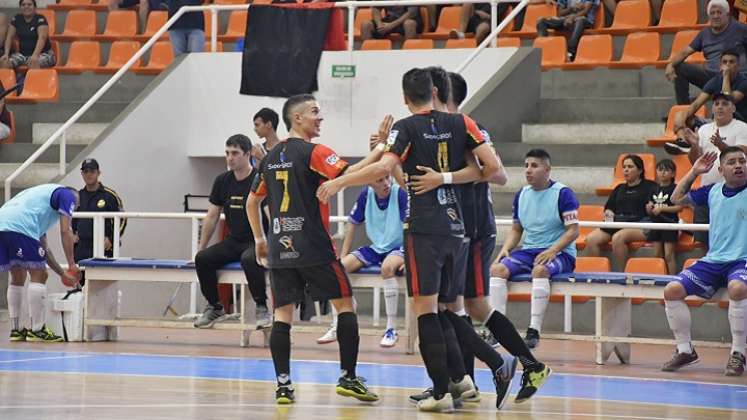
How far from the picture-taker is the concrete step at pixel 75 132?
1847cm

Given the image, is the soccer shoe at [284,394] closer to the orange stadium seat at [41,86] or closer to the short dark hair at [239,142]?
the short dark hair at [239,142]

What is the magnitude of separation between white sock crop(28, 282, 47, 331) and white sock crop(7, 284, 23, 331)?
0.13 meters

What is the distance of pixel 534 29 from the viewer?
1833cm

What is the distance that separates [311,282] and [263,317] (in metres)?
3.60

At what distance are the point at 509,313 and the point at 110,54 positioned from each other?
7814 mm

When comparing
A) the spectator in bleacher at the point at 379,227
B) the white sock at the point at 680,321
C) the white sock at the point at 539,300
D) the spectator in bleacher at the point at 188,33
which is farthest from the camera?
the spectator in bleacher at the point at 188,33

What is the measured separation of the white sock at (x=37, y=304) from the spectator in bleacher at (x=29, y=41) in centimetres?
691

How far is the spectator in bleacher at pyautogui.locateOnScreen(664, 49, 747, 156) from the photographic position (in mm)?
14539

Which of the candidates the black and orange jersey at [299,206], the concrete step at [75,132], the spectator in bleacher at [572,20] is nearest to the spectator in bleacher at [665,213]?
the spectator in bleacher at [572,20]

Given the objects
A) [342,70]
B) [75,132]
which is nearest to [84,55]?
[75,132]

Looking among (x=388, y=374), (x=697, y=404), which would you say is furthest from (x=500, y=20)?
(x=697, y=404)

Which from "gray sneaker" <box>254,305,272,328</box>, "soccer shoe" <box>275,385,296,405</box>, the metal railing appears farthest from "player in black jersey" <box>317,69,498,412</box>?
the metal railing

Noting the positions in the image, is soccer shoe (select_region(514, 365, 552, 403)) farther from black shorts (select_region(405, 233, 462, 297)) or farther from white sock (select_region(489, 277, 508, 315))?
white sock (select_region(489, 277, 508, 315))

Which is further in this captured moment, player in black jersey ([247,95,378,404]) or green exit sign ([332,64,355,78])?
green exit sign ([332,64,355,78])
